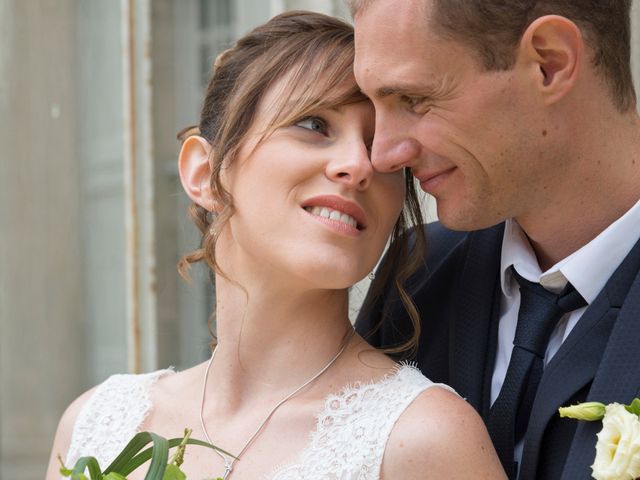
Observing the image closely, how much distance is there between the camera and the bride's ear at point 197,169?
282 centimetres

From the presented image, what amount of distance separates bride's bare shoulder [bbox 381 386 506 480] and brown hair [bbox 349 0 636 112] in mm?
800

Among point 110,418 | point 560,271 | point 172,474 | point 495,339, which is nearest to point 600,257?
point 560,271

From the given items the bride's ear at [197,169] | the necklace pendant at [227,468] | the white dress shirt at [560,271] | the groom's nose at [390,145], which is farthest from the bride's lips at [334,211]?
the necklace pendant at [227,468]

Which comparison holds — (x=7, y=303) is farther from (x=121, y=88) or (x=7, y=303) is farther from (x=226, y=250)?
(x=226, y=250)

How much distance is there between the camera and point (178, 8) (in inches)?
192

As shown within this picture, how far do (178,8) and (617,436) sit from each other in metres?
3.30

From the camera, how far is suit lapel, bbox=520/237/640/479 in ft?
7.93

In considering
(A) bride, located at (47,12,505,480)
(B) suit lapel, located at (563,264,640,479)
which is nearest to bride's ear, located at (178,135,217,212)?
(A) bride, located at (47,12,505,480)

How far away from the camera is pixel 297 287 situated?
2.65m

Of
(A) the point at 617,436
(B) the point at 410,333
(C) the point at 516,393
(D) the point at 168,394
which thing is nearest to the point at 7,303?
(D) the point at 168,394

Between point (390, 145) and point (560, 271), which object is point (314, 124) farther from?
point (560, 271)

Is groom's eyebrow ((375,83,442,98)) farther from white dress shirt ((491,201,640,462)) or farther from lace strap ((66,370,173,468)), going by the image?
lace strap ((66,370,173,468))

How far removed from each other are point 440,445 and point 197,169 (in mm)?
952

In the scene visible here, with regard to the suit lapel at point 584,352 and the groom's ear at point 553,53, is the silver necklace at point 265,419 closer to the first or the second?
the suit lapel at point 584,352
